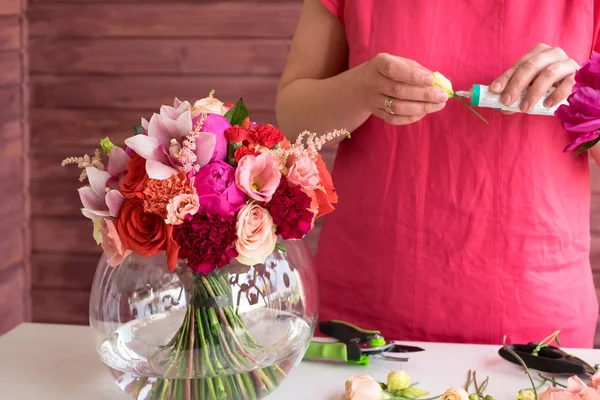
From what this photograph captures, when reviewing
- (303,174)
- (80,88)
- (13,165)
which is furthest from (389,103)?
(13,165)

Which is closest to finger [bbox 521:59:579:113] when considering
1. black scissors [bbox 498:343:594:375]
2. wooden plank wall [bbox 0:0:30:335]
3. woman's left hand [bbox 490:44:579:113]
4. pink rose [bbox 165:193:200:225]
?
woman's left hand [bbox 490:44:579:113]

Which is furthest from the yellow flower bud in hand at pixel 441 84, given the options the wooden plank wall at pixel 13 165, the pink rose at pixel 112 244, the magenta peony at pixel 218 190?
the wooden plank wall at pixel 13 165

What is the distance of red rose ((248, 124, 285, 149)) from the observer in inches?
30.0

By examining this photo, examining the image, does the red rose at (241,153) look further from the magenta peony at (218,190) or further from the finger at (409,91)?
the finger at (409,91)

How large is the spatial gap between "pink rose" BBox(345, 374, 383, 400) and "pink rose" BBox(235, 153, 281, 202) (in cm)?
25

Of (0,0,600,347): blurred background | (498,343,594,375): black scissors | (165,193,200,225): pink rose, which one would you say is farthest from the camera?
(0,0,600,347): blurred background

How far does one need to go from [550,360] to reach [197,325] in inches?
18.9

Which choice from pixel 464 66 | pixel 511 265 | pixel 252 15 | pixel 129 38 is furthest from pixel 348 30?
pixel 129 38

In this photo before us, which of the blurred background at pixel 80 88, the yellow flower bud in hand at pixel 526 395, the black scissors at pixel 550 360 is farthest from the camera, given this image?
the blurred background at pixel 80 88

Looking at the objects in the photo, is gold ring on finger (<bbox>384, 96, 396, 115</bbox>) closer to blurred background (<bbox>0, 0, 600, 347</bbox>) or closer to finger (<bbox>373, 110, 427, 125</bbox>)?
finger (<bbox>373, 110, 427, 125</bbox>)

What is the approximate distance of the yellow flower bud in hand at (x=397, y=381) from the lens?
2.77 ft

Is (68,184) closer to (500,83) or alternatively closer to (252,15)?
(252,15)

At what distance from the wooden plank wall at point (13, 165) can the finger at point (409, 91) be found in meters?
1.76

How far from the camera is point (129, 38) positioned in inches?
94.4
